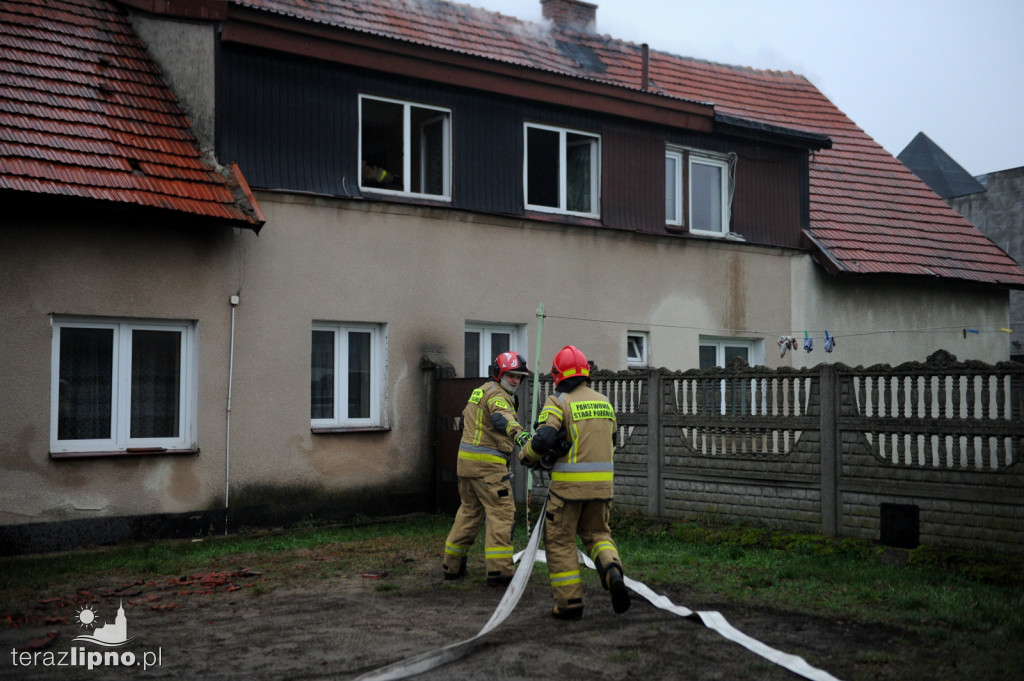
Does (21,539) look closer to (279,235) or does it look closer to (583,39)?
(279,235)

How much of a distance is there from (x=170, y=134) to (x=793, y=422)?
26.1 ft

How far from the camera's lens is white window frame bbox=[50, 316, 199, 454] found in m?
11.4

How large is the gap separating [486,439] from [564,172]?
7.11 metres

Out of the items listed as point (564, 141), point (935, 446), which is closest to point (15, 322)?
point (564, 141)

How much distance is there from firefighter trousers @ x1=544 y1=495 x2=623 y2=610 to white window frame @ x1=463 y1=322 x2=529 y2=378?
23.2 feet

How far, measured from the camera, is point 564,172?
15688mm

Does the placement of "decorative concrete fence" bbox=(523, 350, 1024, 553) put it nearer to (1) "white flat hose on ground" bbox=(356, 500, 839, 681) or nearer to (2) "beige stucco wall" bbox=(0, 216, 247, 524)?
(1) "white flat hose on ground" bbox=(356, 500, 839, 681)

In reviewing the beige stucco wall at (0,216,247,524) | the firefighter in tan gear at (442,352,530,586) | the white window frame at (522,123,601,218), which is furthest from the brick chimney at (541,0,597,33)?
the firefighter in tan gear at (442,352,530,586)

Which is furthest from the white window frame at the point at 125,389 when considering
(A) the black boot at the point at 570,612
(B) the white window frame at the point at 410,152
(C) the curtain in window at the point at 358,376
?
(A) the black boot at the point at 570,612

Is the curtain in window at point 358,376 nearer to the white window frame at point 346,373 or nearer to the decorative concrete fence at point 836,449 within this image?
the white window frame at point 346,373

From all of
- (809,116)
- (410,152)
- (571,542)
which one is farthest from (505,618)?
(809,116)

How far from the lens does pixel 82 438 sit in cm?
1160

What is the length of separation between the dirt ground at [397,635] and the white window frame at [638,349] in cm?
739

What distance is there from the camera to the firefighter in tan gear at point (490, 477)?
9266mm
